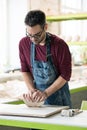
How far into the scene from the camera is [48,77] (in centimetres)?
300

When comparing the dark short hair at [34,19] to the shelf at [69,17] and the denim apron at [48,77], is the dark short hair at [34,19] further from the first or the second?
the shelf at [69,17]

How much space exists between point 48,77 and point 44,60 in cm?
16

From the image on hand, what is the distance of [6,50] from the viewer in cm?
562

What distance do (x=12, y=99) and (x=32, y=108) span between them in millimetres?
800

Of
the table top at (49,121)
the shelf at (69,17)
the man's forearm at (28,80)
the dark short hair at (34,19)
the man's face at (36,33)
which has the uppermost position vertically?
the dark short hair at (34,19)

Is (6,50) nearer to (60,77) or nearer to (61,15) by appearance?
(61,15)

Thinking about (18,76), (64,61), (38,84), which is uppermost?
(64,61)

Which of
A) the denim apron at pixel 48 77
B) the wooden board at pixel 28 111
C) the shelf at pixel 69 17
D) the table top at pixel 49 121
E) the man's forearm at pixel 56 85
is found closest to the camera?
the table top at pixel 49 121

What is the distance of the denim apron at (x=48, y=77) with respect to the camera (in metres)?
2.93

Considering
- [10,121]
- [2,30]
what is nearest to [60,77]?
[10,121]

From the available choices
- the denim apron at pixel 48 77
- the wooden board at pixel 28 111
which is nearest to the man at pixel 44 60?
the denim apron at pixel 48 77

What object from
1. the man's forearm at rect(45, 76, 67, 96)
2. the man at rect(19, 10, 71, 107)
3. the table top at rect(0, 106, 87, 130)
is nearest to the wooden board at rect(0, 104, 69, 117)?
the table top at rect(0, 106, 87, 130)

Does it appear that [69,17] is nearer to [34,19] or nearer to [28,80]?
[28,80]

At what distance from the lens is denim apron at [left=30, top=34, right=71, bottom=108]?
293 cm
